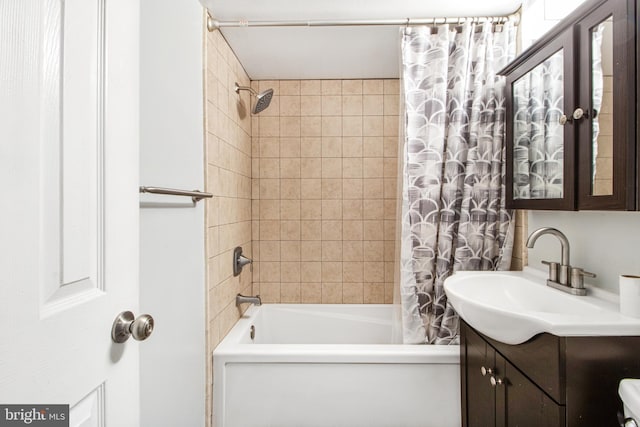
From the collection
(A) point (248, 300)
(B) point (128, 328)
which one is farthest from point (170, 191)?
(A) point (248, 300)

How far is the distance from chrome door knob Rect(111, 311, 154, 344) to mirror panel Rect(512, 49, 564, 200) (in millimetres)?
1485

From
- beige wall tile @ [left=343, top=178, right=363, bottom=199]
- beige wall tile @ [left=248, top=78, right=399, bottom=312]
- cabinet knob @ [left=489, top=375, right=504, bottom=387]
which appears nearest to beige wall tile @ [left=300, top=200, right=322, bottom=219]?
beige wall tile @ [left=248, top=78, right=399, bottom=312]

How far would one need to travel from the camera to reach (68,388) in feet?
1.87

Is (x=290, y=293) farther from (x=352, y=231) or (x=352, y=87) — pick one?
(x=352, y=87)

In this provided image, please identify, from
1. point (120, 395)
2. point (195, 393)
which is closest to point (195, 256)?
point (195, 393)

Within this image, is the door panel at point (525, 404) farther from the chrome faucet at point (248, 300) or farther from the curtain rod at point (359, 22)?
the curtain rod at point (359, 22)

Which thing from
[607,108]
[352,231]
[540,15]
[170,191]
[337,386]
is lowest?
[337,386]

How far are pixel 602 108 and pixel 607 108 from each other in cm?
3

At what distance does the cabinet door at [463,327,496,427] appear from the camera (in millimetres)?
1376

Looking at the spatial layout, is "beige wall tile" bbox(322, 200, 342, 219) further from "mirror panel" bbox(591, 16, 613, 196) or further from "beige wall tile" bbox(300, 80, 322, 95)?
"mirror panel" bbox(591, 16, 613, 196)

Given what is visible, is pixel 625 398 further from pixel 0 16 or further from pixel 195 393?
pixel 195 393

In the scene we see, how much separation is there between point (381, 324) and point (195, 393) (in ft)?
4.54

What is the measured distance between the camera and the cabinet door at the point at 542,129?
1.32 m

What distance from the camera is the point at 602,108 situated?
116 cm
